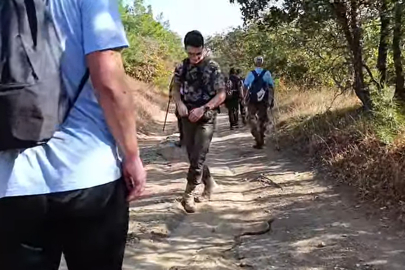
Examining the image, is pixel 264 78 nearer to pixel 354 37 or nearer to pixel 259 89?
pixel 259 89

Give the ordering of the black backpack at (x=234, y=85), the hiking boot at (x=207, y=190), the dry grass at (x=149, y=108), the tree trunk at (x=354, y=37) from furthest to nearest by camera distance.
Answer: the dry grass at (x=149, y=108) → the black backpack at (x=234, y=85) → the tree trunk at (x=354, y=37) → the hiking boot at (x=207, y=190)

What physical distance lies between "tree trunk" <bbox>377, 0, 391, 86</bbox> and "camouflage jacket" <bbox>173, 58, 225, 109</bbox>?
3.34m

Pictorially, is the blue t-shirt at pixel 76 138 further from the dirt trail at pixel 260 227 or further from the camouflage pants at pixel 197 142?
the camouflage pants at pixel 197 142

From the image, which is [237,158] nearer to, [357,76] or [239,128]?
[357,76]

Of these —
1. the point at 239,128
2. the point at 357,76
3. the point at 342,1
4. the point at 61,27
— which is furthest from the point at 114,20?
the point at 239,128

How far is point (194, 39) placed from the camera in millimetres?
6273

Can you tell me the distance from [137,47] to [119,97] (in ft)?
109

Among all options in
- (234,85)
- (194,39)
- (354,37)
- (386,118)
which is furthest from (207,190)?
(234,85)

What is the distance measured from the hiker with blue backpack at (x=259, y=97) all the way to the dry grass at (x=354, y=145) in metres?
0.65

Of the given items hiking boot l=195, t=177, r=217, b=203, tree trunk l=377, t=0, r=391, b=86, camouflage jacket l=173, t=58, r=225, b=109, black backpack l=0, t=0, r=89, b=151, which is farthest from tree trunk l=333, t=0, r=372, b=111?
black backpack l=0, t=0, r=89, b=151

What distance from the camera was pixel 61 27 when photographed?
1.90 m

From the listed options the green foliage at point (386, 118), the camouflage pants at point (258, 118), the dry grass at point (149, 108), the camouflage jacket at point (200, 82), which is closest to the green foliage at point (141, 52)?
the dry grass at point (149, 108)

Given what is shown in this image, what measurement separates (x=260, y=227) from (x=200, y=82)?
1661 millimetres

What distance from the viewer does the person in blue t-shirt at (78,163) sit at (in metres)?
1.84
